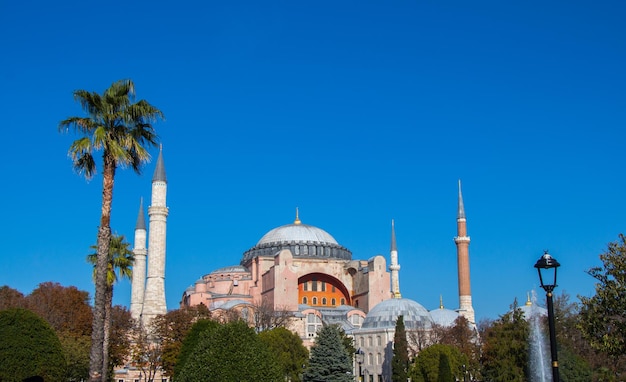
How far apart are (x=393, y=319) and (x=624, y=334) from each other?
3054 cm

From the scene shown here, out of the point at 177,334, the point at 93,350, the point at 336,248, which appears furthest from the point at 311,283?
the point at 93,350

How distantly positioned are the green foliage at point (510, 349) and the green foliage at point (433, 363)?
4.30 m

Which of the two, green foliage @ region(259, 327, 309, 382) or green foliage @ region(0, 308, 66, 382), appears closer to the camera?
green foliage @ region(0, 308, 66, 382)

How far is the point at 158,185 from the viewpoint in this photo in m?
51.5

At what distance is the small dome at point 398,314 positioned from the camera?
152ft

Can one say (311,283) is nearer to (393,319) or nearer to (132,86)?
(393,319)

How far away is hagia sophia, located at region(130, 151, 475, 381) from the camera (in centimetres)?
4794

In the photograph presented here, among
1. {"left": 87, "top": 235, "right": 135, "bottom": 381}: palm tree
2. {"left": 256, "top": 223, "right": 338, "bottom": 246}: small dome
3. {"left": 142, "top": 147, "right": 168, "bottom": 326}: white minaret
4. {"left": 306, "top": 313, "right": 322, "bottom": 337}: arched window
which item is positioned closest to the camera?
{"left": 87, "top": 235, "right": 135, "bottom": 381}: palm tree

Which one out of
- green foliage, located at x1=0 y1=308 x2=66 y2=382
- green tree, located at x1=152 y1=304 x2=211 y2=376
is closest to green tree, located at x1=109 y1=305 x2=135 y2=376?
green tree, located at x1=152 y1=304 x2=211 y2=376

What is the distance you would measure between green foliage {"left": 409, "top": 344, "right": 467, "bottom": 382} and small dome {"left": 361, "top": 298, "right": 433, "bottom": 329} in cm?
905

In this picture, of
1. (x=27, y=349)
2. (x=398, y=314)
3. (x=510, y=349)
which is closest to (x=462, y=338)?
(x=398, y=314)

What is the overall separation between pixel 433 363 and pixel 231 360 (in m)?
22.9

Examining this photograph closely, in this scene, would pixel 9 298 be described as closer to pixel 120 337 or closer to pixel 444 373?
pixel 120 337

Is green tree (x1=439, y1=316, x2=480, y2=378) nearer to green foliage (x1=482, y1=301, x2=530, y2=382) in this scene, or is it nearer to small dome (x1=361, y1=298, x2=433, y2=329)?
small dome (x1=361, y1=298, x2=433, y2=329)
